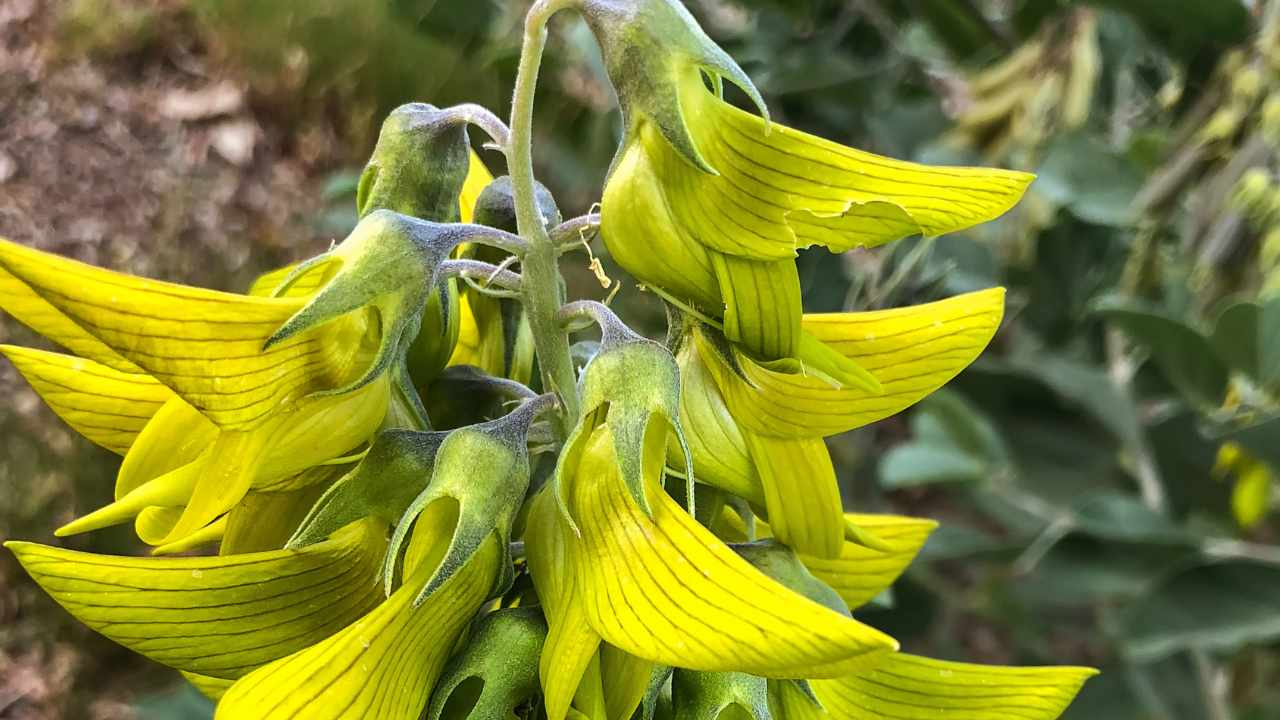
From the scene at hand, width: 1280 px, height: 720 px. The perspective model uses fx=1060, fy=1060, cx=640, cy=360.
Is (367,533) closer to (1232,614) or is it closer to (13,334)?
(1232,614)

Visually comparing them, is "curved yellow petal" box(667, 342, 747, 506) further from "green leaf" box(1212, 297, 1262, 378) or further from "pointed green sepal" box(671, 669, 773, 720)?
"green leaf" box(1212, 297, 1262, 378)

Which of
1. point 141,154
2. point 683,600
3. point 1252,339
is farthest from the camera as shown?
point 141,154

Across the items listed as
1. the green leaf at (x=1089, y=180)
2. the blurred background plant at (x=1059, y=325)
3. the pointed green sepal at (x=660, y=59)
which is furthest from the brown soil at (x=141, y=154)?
the pointed green sepal at (x=660, y=59)

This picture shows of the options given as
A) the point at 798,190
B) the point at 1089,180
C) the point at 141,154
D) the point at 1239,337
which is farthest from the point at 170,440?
the point at 141,154

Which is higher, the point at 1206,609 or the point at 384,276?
the point at 1206,609

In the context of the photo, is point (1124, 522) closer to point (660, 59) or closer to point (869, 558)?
point (869, 558)

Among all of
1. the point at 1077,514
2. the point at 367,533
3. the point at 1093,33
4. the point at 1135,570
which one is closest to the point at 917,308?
the point at 367,533
